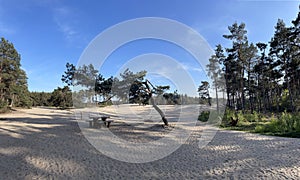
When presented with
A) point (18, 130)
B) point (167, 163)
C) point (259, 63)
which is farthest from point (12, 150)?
point (259, 63)

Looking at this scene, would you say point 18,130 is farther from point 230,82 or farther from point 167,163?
point 230,82

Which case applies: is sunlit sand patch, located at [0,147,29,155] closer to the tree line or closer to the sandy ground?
the sandy ground

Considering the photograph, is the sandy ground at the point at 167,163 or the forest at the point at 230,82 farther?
the forest at the point at 230,82

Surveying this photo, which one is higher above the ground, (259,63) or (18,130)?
(259,63)

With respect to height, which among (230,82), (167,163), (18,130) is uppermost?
(230,82)

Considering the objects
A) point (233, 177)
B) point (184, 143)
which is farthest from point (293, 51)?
point (233, 177)

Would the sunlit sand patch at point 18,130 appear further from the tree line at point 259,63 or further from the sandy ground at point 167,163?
the tree line at point 259,63

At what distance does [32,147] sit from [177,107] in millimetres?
25515

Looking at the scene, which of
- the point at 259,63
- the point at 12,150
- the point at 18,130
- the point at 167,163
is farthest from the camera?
the point at 259,63

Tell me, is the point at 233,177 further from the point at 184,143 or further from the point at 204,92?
the point at 204,92

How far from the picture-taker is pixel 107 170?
4543 millimetres

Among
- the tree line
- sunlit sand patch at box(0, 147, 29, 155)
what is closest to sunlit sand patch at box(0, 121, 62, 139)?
sunlit sand patch at box(0, 147, 29, 155)

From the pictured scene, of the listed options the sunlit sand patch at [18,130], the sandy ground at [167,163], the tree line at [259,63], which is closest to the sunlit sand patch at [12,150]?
the sandy ground at [167,163]

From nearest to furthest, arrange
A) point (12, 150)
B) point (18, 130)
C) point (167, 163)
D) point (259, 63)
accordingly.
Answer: point (167, 163)
point (12, 150)
point (18, 130)
point (259, 63)
